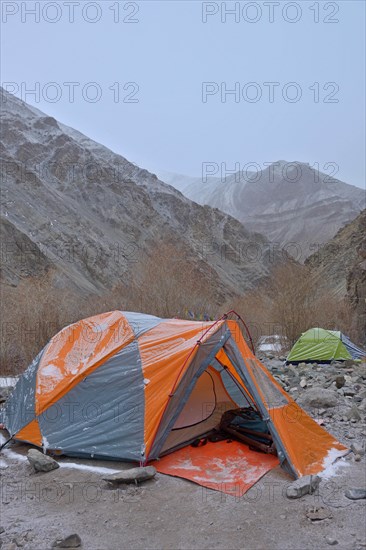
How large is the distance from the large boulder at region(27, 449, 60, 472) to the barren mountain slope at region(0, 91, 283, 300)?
16750 millimetres

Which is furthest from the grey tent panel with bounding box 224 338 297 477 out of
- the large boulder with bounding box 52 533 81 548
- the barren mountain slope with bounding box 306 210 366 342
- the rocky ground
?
the barren mountain slope with bounding box 306 210 366 342

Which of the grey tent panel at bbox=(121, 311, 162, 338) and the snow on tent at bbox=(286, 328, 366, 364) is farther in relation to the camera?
the snow on tent at bbox=(286, 328, 366, 364)

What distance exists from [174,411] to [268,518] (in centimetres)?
178

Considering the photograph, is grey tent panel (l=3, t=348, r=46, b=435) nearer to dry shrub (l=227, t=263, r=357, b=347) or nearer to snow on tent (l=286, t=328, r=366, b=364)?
snow on tent (l=286, t=328, r=366, b=364)

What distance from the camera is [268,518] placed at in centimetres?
450

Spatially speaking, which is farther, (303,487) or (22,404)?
(22,404)

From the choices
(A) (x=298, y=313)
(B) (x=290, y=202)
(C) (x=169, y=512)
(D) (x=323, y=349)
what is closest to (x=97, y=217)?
(A) (x=298, y=313)

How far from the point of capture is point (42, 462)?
5.78m

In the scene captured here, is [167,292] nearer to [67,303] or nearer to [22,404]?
[67,303]

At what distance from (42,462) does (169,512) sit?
5.95ft

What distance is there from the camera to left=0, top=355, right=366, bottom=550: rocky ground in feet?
13.8

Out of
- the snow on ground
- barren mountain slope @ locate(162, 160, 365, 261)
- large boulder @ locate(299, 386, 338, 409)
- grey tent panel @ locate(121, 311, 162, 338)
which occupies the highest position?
barren mountain slope @ locate(162, 160, 365, 261)

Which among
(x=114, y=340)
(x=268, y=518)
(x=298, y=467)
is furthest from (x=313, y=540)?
(x=114, y=340)

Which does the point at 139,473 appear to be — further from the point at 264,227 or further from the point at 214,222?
the point at 264,227
